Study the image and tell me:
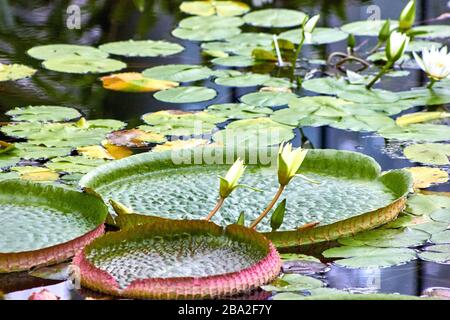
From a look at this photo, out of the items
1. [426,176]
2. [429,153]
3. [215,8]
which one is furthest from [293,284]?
[215,8]

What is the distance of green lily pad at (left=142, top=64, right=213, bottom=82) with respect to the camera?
3.41 meters

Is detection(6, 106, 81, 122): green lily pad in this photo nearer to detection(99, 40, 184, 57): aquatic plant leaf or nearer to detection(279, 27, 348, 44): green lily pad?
detection(99, 40, 184, 57): aquatic plant leaf

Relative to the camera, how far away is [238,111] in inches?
120

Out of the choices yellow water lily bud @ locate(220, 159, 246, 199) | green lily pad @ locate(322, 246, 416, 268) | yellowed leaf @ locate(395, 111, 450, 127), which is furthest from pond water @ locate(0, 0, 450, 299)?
A: yellow water lily bud @ locate(220, 159, 246, 199)

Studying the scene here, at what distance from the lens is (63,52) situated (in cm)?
368

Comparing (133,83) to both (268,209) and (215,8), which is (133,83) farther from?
(268,209)

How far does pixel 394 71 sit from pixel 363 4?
944 mm

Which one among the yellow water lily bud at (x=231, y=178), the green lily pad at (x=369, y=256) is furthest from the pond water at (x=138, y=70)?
the yellow water lily bud at (x=231, y=178)

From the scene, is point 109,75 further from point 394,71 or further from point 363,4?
point 363,4

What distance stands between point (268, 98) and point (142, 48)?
76 cm

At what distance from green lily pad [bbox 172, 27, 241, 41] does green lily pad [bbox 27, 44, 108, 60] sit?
388 mm

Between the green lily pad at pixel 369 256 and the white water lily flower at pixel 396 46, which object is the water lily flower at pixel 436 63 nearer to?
the white water lily flower at pixel 396 46
